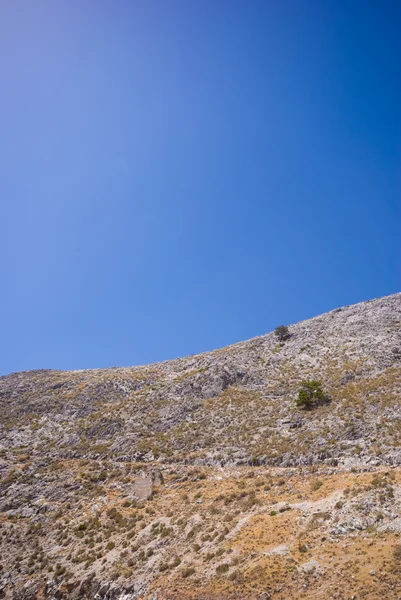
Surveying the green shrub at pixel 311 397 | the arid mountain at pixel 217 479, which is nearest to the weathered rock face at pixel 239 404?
the arid mountain at pixel 217 479

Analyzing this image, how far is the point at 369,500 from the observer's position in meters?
23.0

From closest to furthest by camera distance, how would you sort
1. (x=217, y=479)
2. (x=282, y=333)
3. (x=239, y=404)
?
(x=217, y=479) < (x=239, y=404) < (x=282, y=333)

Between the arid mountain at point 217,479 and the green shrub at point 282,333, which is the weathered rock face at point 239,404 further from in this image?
the green shrub at point 282,333

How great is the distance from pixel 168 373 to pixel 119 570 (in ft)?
162

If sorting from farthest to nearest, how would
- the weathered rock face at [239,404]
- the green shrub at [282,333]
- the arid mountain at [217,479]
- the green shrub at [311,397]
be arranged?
the green shrub at [282,333], the green shrub at [311,397], the weathered rock face at [239,404], the arid mountain at [217,479]

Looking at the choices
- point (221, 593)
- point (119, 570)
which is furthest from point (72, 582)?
point (221, 593)

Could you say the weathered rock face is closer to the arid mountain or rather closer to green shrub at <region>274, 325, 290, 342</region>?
the arid mountain

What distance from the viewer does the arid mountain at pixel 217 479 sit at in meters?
19.8

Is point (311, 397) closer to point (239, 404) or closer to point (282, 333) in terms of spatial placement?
point (239, 404)

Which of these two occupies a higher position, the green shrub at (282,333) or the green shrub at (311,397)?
the green shrub at (282,333)

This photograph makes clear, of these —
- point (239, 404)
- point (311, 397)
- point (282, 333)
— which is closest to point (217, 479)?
point (239, 404)

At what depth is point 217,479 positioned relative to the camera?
35250mm

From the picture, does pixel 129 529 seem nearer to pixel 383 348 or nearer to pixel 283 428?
pixel 283 428

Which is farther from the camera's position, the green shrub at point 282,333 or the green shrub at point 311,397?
the green shrub at point 282,333
